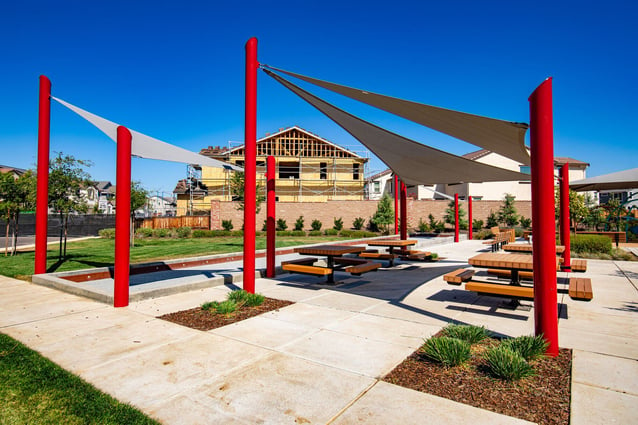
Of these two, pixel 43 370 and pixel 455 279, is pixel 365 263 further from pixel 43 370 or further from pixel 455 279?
pixel 43 370

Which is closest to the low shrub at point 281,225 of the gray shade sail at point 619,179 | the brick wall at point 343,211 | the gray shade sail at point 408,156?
the brick wall at point 343,211

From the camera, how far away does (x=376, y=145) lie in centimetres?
819

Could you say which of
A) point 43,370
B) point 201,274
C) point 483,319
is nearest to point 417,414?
point 483,319

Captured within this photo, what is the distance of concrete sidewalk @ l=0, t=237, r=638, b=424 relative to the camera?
277 centimetres

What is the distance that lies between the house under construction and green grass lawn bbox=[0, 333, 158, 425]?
35644 mm

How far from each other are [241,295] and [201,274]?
11.2 ft

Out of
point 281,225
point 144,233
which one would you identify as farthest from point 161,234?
point 281,225

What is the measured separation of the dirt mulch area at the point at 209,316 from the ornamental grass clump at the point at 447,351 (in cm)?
266

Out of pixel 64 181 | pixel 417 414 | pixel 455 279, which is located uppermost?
pixel 64 181

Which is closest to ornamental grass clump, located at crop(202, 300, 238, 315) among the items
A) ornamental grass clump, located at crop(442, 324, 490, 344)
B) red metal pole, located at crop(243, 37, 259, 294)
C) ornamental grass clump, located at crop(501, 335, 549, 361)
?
red metal pole, located at crop(243, 37, 259, 294)

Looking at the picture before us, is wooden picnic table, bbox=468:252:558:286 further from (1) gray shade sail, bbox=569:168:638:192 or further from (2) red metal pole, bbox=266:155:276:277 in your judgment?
(1) gray shade sail, bbox=569:168:638:192

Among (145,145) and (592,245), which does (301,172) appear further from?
(145,145)

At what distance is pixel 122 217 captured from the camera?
588 cm

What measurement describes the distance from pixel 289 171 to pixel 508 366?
38.7 m
